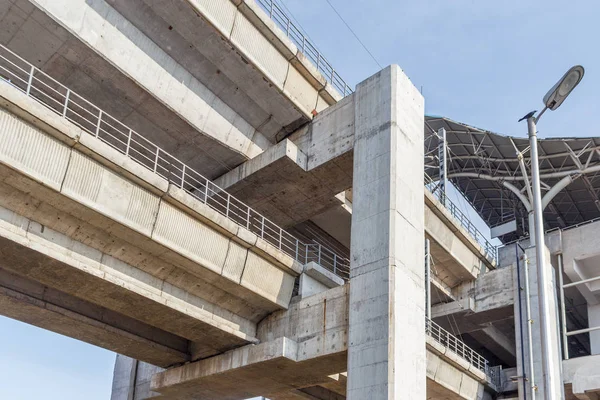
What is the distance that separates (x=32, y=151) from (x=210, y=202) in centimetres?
935

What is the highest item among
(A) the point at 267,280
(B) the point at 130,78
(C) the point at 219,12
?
(C) the point at 219,12

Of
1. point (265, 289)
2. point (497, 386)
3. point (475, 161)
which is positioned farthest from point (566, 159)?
point (265, 289)

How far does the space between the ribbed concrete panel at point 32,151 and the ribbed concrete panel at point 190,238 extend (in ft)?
9.52

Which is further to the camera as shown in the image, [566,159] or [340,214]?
[566,159]

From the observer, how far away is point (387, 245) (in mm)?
16734

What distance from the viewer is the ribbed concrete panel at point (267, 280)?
739 inches

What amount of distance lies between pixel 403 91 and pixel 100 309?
1110cm

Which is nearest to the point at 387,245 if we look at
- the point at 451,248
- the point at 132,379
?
the point at 451,248

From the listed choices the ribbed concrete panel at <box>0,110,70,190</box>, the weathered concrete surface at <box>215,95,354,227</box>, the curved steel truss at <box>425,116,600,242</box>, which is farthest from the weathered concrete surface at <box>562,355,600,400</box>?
the ribbed concrete panel at <box>0,110,70,190</box>

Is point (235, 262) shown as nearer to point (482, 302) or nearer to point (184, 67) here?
point (184, 67)

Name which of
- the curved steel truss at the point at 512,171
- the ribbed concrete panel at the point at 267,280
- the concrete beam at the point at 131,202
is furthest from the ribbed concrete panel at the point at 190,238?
the curved steel truss at the point at 512,171

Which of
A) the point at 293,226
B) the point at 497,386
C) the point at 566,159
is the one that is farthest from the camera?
the point at 566,159

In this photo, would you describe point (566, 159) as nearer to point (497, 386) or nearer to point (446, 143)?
point (446, 143)

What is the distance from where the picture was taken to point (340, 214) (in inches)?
983
